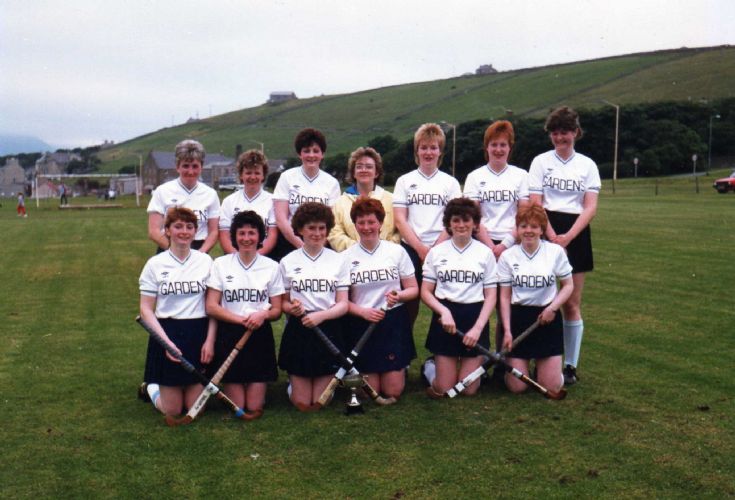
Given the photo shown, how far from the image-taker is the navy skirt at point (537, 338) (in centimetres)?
635

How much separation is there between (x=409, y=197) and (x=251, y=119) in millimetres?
163863

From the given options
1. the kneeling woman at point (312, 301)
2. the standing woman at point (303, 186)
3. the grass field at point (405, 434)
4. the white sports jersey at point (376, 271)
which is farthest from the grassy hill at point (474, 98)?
the kneeling woman at point (312, 301)

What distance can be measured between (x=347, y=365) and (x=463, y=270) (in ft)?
4.10

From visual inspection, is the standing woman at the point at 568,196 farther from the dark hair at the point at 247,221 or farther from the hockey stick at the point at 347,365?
the dark hair at the point at 247,221

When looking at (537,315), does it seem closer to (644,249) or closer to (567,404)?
(567,404)

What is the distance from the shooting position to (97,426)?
5.60 meters

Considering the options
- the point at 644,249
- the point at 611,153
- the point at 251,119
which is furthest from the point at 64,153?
the point at 644,249

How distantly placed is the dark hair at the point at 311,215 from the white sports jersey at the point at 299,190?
29.4 inches

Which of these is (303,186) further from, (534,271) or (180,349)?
(534,271)

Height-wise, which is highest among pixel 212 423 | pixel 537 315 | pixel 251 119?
pixel 251 119

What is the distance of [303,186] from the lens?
684 centimetres

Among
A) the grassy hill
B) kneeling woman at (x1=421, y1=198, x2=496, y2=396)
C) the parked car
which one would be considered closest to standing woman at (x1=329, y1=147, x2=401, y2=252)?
kneeling woman at (x1=421, y1=198, x2=496, y2=396)

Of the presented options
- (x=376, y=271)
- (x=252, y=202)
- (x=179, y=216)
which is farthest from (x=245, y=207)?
(x=376, y=271)

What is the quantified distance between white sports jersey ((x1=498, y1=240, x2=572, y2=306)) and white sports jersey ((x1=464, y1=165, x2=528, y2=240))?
1.30 feet
